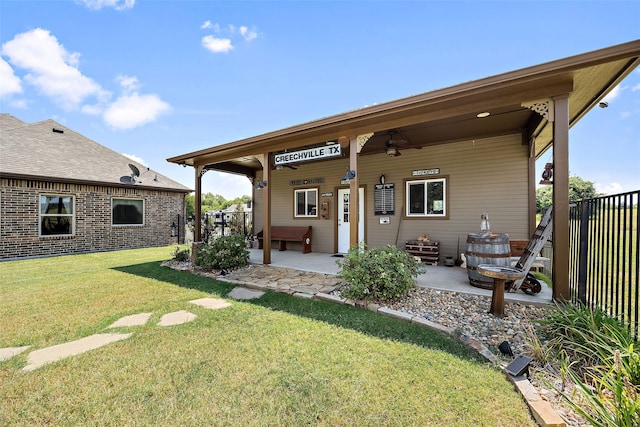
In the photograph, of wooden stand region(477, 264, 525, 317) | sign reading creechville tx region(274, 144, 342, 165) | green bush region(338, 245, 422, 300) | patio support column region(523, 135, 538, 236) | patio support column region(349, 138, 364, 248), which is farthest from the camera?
patio support column region(523, 135, 538, 236)

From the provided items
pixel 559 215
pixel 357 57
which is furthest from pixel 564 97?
pixel 357 57

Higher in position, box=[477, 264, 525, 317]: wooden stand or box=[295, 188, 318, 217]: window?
box=[295, 188, 318, 217]: window

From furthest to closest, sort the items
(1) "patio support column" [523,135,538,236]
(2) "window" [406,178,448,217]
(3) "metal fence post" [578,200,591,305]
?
(2) "window" [406,178,448,217] → (1) "patio support column" [523,135,538,236] → (3) "metal fence post" [578,200,591,305]

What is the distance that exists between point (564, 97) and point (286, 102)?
29.4 ft

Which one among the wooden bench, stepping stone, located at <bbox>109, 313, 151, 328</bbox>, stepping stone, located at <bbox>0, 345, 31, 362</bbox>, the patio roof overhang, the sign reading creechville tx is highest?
the patio roof overhang

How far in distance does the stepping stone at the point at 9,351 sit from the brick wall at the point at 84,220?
7.93 metres

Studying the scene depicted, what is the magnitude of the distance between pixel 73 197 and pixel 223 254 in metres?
7.11

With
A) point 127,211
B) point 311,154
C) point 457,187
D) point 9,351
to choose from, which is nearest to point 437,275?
point 457,187

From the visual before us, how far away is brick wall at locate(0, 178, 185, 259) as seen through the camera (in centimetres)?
778

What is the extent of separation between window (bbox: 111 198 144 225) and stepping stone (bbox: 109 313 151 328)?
28.1 feet

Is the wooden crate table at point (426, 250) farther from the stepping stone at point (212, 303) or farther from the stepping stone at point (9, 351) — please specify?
the stepping stone at point (9, 351)

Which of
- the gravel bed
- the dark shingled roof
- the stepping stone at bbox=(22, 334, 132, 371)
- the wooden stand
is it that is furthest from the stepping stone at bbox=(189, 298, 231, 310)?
the dark shingled roof

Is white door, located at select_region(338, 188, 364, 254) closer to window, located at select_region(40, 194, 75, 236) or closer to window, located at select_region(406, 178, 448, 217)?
window, located at select_region(406, 178, 448, 217)

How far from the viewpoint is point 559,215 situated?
3.28 m
